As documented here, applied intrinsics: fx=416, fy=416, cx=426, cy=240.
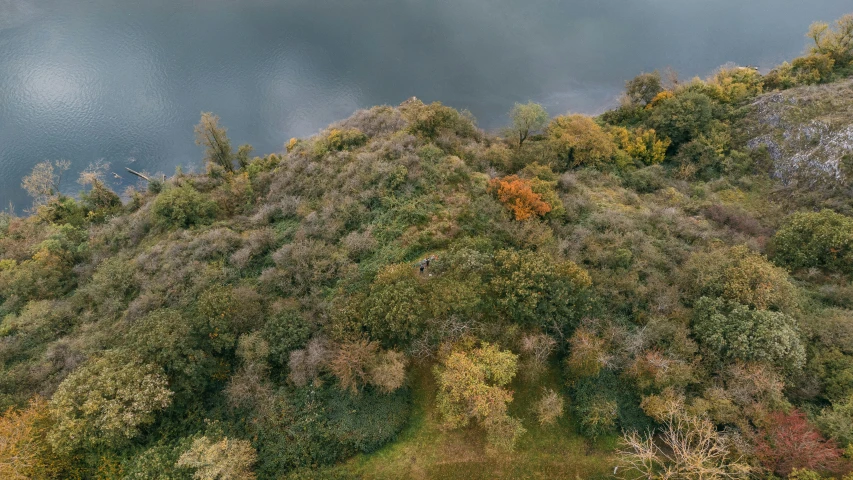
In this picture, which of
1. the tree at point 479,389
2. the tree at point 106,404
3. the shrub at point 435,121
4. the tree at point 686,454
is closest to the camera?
the tree at point 686,454

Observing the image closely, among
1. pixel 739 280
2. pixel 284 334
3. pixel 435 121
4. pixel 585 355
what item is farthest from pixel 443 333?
pixel 435 121

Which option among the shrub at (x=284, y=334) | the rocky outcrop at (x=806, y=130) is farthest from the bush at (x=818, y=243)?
the shrub at (x=284, y=334)

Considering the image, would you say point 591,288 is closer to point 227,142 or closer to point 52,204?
point 227,142

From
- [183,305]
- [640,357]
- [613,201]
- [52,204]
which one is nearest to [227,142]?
[52,204]

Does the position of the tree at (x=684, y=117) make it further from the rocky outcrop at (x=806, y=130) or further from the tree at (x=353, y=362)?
the tree at (x=353, y=362)

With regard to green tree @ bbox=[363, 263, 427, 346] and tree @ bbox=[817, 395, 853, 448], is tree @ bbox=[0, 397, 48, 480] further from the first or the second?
tree @ bbox=[817, 395, 853, 448]

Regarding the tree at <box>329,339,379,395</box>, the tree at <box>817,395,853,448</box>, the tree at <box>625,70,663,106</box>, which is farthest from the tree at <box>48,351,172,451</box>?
the tree at <box>625,70,663,106</box>
